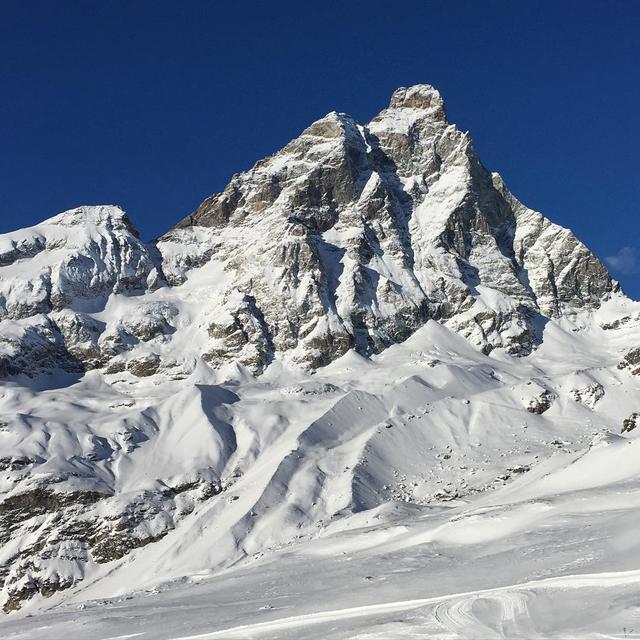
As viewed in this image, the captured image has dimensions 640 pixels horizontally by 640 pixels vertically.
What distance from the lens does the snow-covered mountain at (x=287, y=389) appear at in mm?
89938

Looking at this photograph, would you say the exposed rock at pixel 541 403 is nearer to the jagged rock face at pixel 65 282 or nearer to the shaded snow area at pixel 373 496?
the shaded snow area at pixel 373 496

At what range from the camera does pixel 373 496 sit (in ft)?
315

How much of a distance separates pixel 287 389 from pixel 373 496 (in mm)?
42091

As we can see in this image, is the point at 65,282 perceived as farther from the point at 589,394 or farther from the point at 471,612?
the point at 471,612

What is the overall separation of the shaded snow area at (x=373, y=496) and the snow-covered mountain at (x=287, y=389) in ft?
1.60

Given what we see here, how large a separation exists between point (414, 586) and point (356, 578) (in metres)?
4.90

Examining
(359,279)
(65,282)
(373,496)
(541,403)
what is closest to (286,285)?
(359,279)

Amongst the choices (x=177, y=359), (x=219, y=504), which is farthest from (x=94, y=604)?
(x=177, y=359)

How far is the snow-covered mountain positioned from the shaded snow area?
488 mm

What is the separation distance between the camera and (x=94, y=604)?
3959cm

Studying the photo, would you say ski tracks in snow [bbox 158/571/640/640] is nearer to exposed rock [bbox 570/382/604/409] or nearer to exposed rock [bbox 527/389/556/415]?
exposed rock [bbox 527/389/556/415]

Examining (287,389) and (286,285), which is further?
(286,285)

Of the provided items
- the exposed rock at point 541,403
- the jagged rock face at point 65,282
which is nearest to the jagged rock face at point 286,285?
the jagged rock face at point 65,282

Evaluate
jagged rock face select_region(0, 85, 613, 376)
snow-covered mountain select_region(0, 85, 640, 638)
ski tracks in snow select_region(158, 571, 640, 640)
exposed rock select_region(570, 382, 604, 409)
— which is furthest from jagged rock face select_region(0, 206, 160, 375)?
ski tracks in snow select_region(158, 571, 640, 640)
